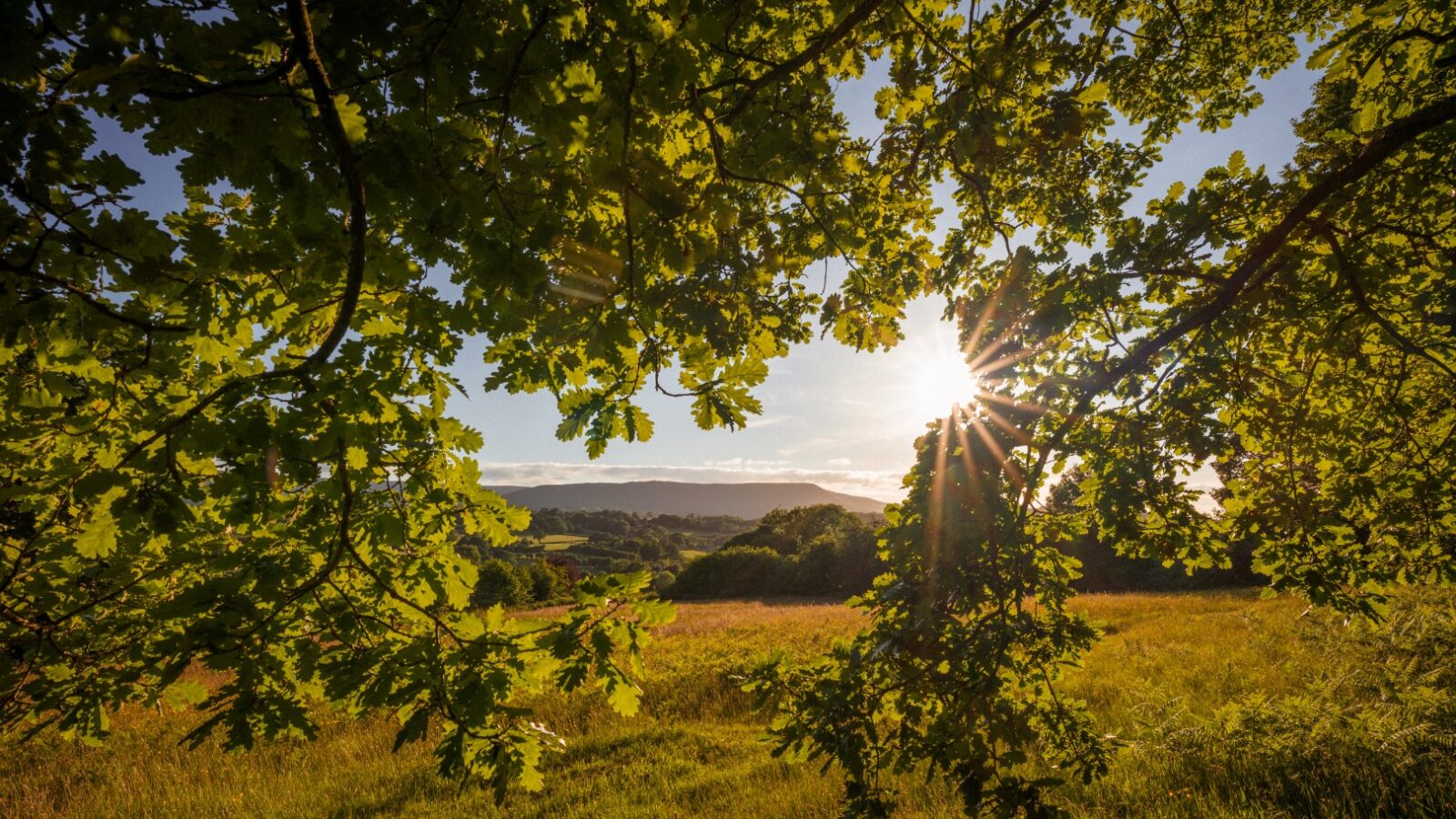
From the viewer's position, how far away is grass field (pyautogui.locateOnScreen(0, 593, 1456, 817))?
5.41 metres

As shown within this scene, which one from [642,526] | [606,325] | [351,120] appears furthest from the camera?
[642,526]

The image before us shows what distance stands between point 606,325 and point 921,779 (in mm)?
6930

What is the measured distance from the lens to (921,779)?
21.2 ft

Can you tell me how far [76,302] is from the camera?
7.50ft

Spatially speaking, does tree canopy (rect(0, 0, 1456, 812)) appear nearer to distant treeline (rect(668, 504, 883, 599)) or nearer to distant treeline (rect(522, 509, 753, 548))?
distant treeline (rect(668, 504, 883, 599))

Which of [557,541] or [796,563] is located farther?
[557,541]

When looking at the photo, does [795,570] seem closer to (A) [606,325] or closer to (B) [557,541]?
(A) [606,325]

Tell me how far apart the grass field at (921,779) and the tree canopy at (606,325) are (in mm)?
2232

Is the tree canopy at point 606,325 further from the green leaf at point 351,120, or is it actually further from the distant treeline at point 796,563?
the distant treeline at point 796,563

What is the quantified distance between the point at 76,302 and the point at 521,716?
2695 millimetres

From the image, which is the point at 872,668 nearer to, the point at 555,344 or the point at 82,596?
the point at 555,344

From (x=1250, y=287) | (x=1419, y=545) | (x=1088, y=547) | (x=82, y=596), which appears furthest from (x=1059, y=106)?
(x=1088, y=547)

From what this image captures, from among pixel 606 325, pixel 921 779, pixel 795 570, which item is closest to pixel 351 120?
pixel 606 325

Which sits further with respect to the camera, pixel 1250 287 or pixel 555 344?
pixel 1250 287
